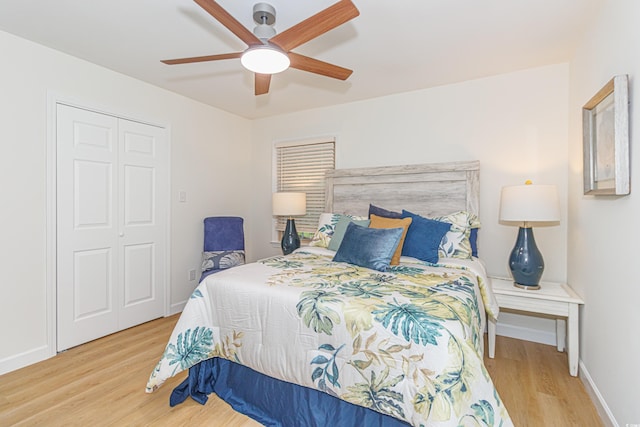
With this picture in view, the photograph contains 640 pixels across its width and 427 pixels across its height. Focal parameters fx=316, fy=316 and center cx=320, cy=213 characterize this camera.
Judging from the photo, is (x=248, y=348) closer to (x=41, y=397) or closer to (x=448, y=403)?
(x=448, y=403)

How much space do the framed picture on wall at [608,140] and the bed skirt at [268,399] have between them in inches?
62.6

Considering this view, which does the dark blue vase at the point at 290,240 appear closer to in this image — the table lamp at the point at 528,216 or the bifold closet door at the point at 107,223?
the bifold closet door at the point at 107,223

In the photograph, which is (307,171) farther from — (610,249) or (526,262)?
(610,249)

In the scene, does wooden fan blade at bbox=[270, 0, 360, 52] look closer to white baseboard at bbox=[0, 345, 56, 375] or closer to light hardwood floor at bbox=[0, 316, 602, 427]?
light hardwood floor at bbox=[0, 316, 602, 427]

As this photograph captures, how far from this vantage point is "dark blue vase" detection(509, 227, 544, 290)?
7.99 feet

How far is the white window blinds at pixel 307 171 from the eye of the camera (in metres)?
3.93

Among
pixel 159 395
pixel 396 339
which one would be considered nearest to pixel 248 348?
pixel 159 395

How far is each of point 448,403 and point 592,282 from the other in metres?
1.53

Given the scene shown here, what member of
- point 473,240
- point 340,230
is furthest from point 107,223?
point 473,240

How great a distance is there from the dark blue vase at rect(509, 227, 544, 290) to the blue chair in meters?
2.78

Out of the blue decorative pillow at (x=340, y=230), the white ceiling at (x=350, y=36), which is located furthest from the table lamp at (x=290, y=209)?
the white ceiling at (x=350, y=36)

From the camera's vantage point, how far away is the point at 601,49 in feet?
6.23

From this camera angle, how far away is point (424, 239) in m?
2.51

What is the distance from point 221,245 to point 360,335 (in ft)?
8.53
